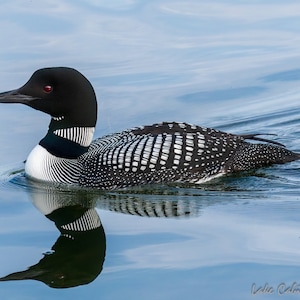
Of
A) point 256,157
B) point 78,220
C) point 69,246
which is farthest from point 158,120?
point 69,246

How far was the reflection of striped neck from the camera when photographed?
7.73 meters

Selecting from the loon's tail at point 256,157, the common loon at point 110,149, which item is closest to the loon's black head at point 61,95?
the common loon at point 110,149

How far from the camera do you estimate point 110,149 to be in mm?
7523

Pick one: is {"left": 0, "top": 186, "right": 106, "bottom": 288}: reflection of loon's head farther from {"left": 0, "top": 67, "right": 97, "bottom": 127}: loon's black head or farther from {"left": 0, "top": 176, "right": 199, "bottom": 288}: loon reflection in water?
{"left": 0, "top": 67, "right": 97, "bottom": 127}: loon's black head

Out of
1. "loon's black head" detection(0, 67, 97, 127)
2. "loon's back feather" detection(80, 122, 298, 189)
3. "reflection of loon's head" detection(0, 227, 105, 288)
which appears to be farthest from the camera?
"loon's black head" detection(0, 67, 97, 127)

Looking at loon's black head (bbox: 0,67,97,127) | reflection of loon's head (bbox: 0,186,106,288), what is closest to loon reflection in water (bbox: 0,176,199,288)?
reflection of loon's head (bbox: 0,186,106,288)

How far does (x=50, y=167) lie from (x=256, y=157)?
156cm

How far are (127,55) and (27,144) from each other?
8.99 feet

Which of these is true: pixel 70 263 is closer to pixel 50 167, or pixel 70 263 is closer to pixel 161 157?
pixel 161 157

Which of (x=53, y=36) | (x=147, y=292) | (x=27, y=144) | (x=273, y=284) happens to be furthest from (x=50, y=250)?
(x=53, y=36)

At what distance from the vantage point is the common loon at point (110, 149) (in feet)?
24.4

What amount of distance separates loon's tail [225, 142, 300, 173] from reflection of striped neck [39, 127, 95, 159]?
1.10 metres

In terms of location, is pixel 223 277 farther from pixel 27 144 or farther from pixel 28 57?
pixel 28 57

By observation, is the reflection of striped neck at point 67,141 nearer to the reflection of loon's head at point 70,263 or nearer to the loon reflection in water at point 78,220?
the loon reflection in water at point 78,220
